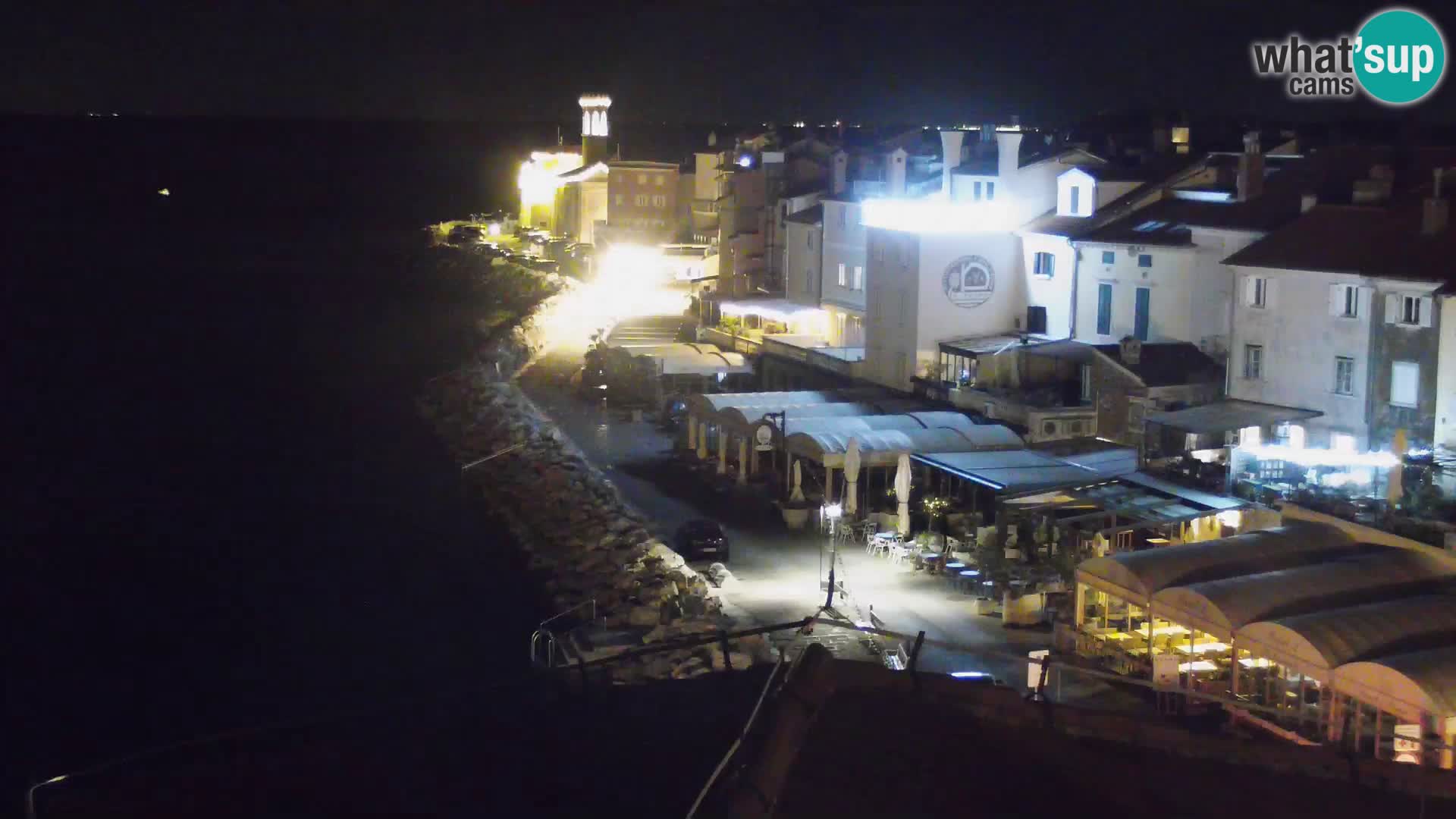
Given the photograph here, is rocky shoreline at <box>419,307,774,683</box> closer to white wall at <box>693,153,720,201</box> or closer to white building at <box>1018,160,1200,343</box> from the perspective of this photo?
white building at <box>1018,160,1200,343</box>

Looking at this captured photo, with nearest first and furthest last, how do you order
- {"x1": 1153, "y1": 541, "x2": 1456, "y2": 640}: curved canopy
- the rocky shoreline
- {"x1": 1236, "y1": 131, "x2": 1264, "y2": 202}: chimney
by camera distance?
1. {"x1": 1153, "y1": 541, "x2": 1456, "y2": 640}: curved canopy
2. the rocky shoreline
3. {"x1": 1236, "y1": 131, "x2": 1264, "y2": 202}: chimney

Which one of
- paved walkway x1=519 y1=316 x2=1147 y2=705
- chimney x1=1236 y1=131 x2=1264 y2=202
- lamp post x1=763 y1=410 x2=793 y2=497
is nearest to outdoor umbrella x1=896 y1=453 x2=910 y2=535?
paved walkway x1=519 y1=316 x2=1147 y2=705

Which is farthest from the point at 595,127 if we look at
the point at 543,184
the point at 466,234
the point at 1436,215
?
the point at 1436,215

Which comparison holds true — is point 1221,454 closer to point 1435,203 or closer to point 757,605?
point 1435,203

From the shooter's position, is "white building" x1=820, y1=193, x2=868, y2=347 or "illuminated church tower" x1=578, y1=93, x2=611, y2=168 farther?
"illuminated church tower" x1=578, y1=93, x2=611, y2=168

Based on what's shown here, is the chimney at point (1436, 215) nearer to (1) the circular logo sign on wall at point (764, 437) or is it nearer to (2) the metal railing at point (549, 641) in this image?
(1) the circular logo sign on wall at point (764, 437)

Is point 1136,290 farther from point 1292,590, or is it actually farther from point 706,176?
point 706,176
